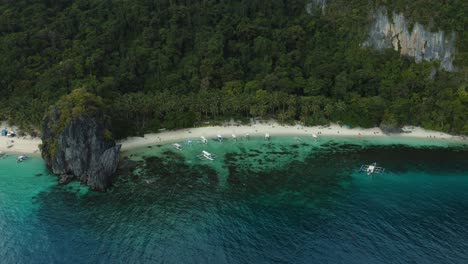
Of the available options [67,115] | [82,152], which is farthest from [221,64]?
[82,152]

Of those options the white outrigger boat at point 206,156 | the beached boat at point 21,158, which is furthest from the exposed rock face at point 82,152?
the white outrigger boat at point 206,156

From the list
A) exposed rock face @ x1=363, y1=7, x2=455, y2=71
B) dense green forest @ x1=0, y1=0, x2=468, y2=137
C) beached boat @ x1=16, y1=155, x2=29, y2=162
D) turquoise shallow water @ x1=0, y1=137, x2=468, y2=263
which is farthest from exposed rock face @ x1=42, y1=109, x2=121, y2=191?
exposed rock face @ x1=363, y1=7, x2=455, y2=71

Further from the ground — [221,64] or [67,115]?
[221,64]

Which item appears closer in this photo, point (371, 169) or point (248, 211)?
point (248, 211)

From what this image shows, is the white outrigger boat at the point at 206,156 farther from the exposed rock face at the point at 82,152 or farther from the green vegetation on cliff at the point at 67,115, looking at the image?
the green vegetation on cliff at the point at 67,115

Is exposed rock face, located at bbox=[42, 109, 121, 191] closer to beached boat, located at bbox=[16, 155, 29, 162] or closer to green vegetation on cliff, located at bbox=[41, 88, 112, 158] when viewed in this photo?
green vegetation on cliff, located at bbox=[41, 88, 112, 158]

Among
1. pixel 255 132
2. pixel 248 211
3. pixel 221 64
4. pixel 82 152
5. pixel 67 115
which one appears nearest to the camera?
pixel 248 211

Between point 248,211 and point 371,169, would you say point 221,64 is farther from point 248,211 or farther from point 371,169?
point 248,211

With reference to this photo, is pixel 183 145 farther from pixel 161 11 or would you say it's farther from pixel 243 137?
pixel 161 11
